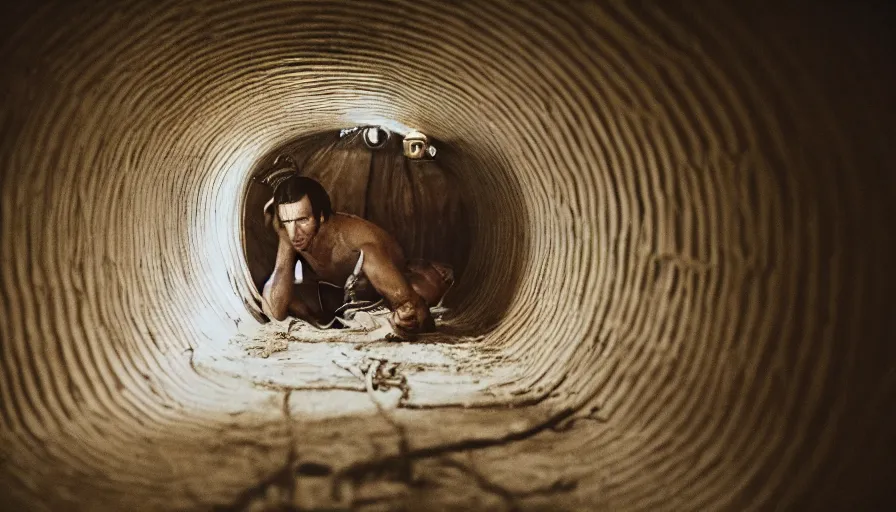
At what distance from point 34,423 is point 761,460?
2.81 m

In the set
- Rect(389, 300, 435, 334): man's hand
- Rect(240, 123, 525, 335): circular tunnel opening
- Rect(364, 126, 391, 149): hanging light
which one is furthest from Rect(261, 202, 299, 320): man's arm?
Rect(364, 126, 391, 149): hanging light

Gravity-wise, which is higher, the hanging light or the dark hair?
the hanging light

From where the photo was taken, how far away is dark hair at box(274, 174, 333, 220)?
612 cm

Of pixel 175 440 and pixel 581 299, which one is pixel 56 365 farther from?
pixel 581 299

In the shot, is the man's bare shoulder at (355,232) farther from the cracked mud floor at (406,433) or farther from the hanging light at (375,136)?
the cracked mud floor at (406,433)

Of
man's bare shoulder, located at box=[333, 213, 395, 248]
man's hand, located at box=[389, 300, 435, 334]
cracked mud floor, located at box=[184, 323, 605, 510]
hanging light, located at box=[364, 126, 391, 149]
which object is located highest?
hanging light, located at box=[364, 126, 391, 149]

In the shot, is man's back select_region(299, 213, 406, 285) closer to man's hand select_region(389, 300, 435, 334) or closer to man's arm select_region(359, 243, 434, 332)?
man's arm select_region(359, 243, 434, 332)

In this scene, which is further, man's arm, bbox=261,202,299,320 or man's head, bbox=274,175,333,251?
man's arm, bbox=261,202,299,320

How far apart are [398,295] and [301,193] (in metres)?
1.35

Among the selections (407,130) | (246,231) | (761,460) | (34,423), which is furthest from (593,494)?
(246,231)

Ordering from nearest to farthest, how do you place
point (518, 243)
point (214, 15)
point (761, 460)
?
point (761, 460)
point (214, 15)
point (518, 243)

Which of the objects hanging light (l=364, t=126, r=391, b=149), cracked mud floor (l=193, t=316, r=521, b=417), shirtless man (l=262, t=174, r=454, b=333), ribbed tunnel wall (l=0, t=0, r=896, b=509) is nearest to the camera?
ribbed tunnel wall (l=0, t=0, r=896, b=509)

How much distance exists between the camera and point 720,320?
270 cm

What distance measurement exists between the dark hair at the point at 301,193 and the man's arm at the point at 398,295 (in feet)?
2.27
